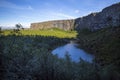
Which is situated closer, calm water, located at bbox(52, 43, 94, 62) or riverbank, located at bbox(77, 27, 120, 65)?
riverbank, located at bbox(77, 27, 120, 65)

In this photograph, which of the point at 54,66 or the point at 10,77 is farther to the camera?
the point at 54,66

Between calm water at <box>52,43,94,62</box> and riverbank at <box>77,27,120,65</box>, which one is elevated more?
riverbank at <box>77,27,120,65</box>

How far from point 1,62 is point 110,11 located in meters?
142

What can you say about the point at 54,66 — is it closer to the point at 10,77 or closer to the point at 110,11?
the point at 10,77

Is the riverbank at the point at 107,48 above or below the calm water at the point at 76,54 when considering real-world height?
above

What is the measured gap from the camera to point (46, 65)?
13781 mm

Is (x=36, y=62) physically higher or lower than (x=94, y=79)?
higher

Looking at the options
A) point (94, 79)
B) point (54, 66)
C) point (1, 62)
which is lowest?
point (94, 79)

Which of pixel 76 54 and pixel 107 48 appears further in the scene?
pixel 76 54

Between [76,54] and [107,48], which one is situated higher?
[107,48]

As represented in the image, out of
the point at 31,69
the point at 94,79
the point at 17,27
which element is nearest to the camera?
the point at 31,69

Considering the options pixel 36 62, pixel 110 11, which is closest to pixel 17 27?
pixel 36 62

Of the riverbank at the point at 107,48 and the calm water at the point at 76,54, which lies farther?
the calm water at the point at 76,54

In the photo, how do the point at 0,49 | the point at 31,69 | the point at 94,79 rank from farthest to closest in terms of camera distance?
1. the point at 94,79
2. the point at 31,69
3. the point at 0,49
